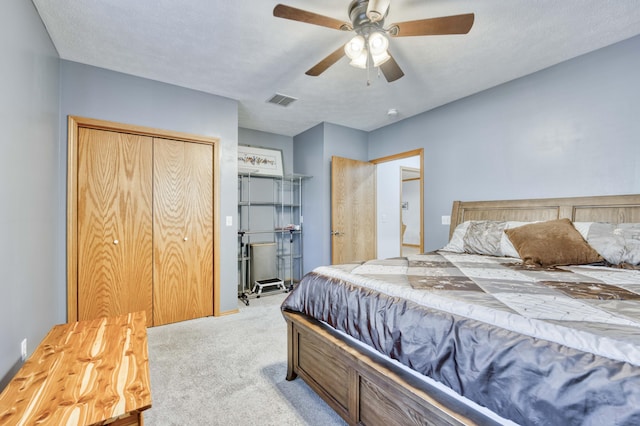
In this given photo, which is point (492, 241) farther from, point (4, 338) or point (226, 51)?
point (4, 338)

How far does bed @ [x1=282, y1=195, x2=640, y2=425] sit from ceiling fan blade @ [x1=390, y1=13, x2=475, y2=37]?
4.76ft

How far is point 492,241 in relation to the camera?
2.63m

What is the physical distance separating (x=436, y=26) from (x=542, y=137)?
1844 mm

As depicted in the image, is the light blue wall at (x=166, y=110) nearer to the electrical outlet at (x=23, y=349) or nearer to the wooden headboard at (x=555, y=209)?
the electrical outlet at (x=23, y=349)

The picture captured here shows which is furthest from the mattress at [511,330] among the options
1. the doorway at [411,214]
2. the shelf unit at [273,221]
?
the doorway at [411,214]

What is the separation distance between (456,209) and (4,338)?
3842mm

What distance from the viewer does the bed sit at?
0.80m

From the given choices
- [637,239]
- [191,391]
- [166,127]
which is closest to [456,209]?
[637,239]

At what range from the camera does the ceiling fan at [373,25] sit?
164cm

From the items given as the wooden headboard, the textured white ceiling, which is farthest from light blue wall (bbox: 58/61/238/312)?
the wooden headboard

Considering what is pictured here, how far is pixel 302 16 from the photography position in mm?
1657

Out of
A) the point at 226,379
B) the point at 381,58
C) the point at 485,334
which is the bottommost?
the point at 226,379

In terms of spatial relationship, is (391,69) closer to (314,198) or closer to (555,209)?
(555,209)

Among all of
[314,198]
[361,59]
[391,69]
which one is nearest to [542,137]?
[391,69]
